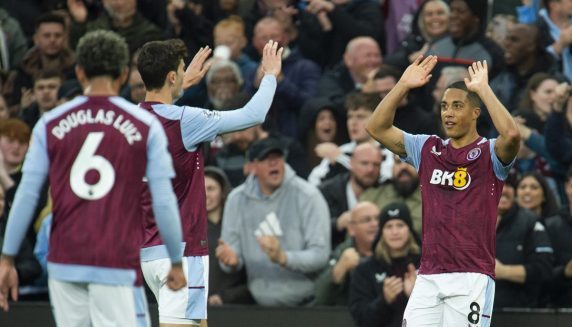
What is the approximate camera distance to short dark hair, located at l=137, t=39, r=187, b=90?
9281 mm

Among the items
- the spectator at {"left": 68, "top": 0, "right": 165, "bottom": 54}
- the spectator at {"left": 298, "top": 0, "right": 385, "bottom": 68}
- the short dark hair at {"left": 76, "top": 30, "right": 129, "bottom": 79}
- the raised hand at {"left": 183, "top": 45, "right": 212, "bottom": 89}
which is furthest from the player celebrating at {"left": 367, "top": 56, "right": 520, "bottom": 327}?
the spectator at {"left": 68, "top": 0, "right": 165, "bottom": 54}

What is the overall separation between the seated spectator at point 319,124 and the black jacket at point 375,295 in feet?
7.86

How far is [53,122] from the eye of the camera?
25.0 ft

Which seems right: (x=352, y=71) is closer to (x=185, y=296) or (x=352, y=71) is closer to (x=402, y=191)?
(x=402, y=191)

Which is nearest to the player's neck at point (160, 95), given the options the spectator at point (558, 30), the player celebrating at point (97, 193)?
the player celebrating at point (97, 193)

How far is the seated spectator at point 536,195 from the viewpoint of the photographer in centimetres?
1280

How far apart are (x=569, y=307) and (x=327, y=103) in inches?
135

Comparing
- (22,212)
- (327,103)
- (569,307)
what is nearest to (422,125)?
(327,103)

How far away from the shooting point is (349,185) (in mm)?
13547

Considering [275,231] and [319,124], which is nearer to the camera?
[275,231]

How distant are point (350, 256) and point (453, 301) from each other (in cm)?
319

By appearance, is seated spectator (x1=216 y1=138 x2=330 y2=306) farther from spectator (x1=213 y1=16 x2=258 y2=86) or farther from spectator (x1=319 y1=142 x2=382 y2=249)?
Result: spectator (x1=213 y1=16 x2=258 y2=86)

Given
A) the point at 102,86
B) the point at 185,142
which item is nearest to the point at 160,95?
the point at 185,142

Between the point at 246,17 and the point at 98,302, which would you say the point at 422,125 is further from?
the point at 98,302
